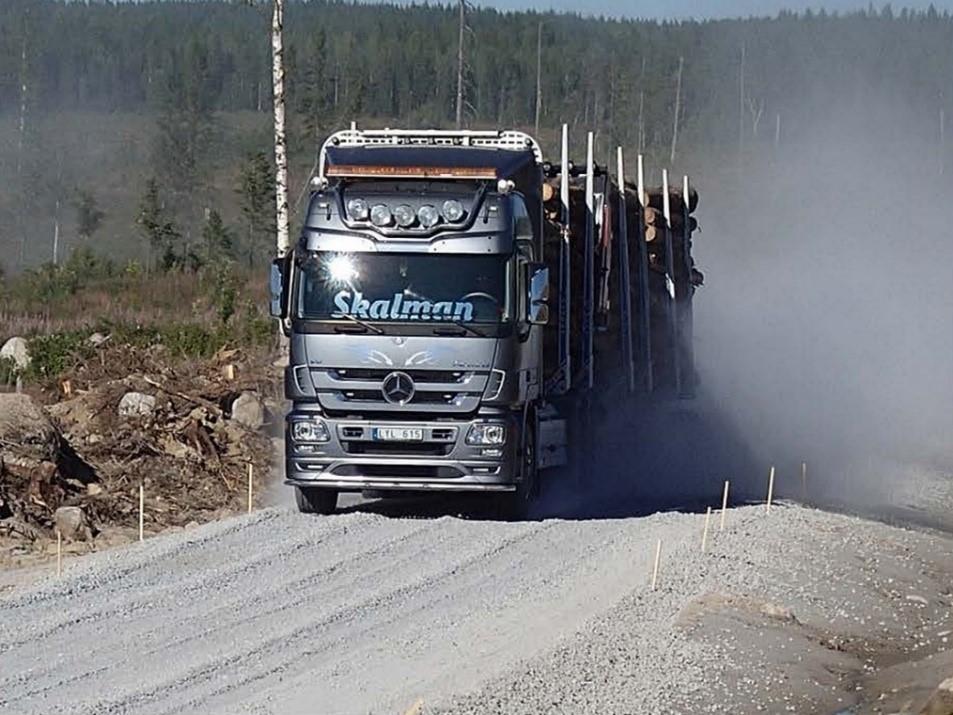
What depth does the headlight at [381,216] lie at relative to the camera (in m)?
17.4

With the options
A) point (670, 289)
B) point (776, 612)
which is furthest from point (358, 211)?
point (670, 289)

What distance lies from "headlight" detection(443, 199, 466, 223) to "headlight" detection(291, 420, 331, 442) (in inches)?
95.4

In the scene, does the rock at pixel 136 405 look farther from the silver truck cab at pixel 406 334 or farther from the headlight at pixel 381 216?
the headlight at pixel 381 216

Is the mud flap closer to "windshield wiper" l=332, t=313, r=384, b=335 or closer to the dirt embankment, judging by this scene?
"windshield wiper" l=332, t=313, r=384, b=335

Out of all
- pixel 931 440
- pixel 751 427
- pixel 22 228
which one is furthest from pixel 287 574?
pixel 22 228

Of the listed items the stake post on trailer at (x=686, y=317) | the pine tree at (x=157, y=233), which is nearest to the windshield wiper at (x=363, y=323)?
the stake post on trailer at (x=686, y=317)

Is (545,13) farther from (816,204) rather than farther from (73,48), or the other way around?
(816,204)

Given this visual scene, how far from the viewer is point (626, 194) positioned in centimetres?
2377

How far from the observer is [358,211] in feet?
57.4

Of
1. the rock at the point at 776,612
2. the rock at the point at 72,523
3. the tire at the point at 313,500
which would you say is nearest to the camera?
the rock at the point at 776,612

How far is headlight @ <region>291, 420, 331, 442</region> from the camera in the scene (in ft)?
57.1

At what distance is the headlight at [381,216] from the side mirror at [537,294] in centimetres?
150

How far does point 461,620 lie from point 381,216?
5532 millimetres

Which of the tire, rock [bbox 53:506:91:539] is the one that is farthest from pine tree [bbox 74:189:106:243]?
the tire
